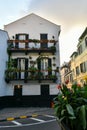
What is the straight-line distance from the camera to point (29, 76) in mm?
21359

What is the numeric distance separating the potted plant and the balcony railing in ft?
57.9

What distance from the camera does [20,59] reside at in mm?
22344

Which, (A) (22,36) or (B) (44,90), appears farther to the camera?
(A) (22,36)

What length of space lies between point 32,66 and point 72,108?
18.8 metres

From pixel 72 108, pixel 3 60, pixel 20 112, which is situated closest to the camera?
pixel 72 108

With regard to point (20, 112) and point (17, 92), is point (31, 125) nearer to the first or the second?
point (20, 112)

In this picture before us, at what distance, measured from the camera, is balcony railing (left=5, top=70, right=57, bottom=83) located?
2106 centimetres

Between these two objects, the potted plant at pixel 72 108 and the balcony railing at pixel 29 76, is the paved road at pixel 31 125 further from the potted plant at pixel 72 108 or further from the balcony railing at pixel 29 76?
the balcony railing at pixel 29 76

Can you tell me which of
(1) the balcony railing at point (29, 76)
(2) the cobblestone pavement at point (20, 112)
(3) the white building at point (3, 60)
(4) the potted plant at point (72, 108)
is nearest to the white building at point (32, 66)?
(1) the balcony railing at point (29, 76)

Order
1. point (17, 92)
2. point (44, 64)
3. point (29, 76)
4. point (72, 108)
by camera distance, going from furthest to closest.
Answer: point (44, 64), point (17, 92), point (29, 76), point (72, 108)

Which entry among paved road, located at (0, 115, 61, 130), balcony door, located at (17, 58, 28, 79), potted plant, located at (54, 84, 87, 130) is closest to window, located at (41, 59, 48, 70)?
balcony door, located at (17, 58, 28, 79)

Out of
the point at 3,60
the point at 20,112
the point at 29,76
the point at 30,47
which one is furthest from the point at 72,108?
the point at 30,47

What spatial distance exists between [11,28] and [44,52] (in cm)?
499

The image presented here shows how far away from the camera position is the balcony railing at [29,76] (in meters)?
21.1
